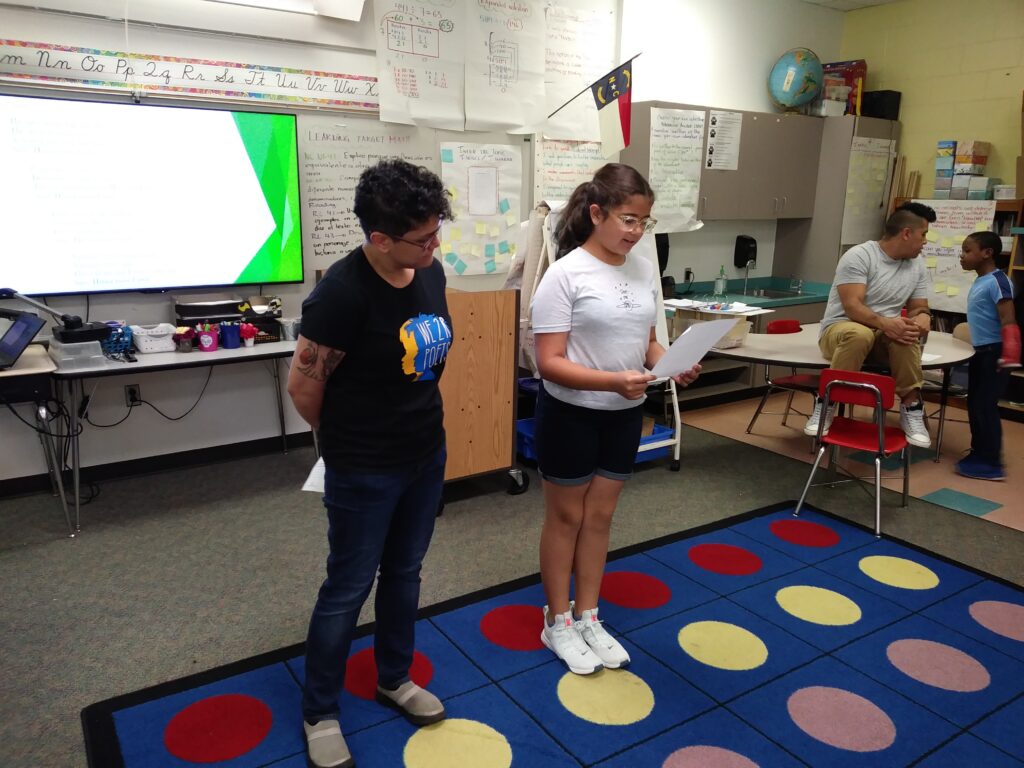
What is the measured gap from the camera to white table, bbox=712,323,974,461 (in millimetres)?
3414

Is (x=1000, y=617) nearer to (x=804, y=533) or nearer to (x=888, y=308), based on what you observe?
(x=804, y=533)

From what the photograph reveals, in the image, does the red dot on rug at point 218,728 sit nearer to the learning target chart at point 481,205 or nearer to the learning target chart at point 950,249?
the learning target chart at point 481,205

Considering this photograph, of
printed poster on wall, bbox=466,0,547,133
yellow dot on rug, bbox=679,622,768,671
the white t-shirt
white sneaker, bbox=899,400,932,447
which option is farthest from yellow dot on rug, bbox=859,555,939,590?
printed poster on wall, bbox=466,0,547,133

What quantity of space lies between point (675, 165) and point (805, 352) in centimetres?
174

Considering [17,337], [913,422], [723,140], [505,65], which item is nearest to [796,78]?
[723,140]

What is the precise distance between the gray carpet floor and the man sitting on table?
593mm

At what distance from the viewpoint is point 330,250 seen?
3.77 meters

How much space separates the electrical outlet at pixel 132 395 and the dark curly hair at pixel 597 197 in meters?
2.47

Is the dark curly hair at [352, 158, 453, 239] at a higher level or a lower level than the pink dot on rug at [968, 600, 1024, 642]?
higher

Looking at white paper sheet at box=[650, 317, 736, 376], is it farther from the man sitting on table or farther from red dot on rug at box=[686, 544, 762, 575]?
the man sitting on table

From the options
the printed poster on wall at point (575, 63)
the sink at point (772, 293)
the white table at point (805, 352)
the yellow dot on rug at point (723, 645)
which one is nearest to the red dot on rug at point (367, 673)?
the yellow dot on rug at point (723, 645)

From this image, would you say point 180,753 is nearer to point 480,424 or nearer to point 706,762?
point 706,762

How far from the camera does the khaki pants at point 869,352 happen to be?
3.37 metres

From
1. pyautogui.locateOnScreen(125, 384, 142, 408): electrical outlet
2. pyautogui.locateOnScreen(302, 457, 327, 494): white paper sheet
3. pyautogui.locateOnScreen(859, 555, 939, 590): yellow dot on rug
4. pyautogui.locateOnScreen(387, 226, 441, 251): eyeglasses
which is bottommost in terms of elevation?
pyautogui.locateOnScreen(859, 555, 939, 590): yellow dot on rug
